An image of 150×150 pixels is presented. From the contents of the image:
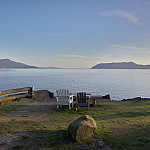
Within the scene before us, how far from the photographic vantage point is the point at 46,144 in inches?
192

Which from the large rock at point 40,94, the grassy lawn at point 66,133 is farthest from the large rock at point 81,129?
→ the large rock at point 40,94

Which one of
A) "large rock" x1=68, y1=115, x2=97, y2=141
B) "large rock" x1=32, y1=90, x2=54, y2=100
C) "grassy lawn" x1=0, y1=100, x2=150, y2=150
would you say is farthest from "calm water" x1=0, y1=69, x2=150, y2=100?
"large rock" x1=68, y1=115, x2=97, y2=141

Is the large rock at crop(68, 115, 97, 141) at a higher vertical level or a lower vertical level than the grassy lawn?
higher

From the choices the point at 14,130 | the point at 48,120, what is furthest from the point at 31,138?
the point at 48,120

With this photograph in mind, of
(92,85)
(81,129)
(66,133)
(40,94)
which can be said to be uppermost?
(81,129)

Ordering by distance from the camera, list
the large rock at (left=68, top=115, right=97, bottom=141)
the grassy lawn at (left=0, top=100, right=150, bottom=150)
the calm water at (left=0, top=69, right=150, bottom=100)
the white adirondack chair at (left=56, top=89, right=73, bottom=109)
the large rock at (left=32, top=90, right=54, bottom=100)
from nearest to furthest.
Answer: the grassy lawn at (left=0, top=100, right=150, bottom=150), the large rock at (left=68, top=115, right=97, bottom=141), the white adirondack chair at (left=56, top=89, right=73, bottom=109), the large rock at (left=32, top=90, right=54, bottom=100), the calm water at (left=0, top=69, right=150, bottom=100)

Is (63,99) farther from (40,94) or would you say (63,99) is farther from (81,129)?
(40,94)

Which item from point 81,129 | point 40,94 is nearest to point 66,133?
point 81,129

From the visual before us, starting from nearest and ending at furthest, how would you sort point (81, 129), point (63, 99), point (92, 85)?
point (81, 129) → point (63, 99) → point (92, 85)

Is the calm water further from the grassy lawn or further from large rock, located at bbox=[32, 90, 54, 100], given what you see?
the grassy lawn

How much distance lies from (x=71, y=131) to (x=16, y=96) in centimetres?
956

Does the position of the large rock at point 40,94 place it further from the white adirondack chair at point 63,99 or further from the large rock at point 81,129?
the large rock at point 81,129

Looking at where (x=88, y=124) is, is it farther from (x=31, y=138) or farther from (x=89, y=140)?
(x=31, y=138)

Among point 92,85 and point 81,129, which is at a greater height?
point 81,129
